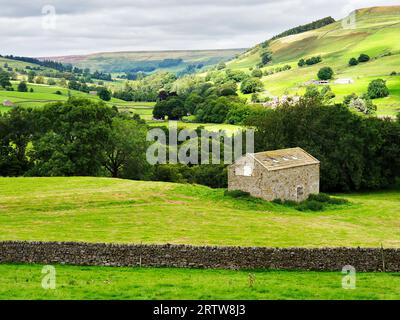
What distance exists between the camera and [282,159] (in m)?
49.7

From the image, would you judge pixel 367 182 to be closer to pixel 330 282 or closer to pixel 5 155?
pixel 5 155

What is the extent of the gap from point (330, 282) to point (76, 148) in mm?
45154

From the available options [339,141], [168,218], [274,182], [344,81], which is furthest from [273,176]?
[344,81]

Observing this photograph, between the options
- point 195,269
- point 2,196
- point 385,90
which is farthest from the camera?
point 385,90

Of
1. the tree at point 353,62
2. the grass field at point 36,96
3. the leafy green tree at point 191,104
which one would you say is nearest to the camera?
the grass field at point 36,96

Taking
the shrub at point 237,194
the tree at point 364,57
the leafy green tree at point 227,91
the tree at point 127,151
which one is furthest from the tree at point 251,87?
the shrub at point 237,194

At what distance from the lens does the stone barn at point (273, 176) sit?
154ft

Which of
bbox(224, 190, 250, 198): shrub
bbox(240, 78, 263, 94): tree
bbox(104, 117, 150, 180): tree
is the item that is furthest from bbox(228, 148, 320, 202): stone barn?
bbox(240, 78, 263, 94): tree

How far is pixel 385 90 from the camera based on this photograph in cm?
13225

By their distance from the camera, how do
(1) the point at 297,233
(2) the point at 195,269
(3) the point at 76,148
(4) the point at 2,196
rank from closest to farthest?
(2) the point at 195,269, (1) the point at 297,233, (4) the point at 2,196, (3) the point at 76,148

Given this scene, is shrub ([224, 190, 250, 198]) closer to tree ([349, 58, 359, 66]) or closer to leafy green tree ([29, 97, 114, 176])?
leafy green tree ([29, 97, 114, 176])

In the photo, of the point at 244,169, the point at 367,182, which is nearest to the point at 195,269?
the point at 244,169

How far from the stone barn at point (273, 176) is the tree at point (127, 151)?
21.8 meters

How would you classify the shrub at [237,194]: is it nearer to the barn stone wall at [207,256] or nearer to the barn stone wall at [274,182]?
the barn stone wall at [274,182]
